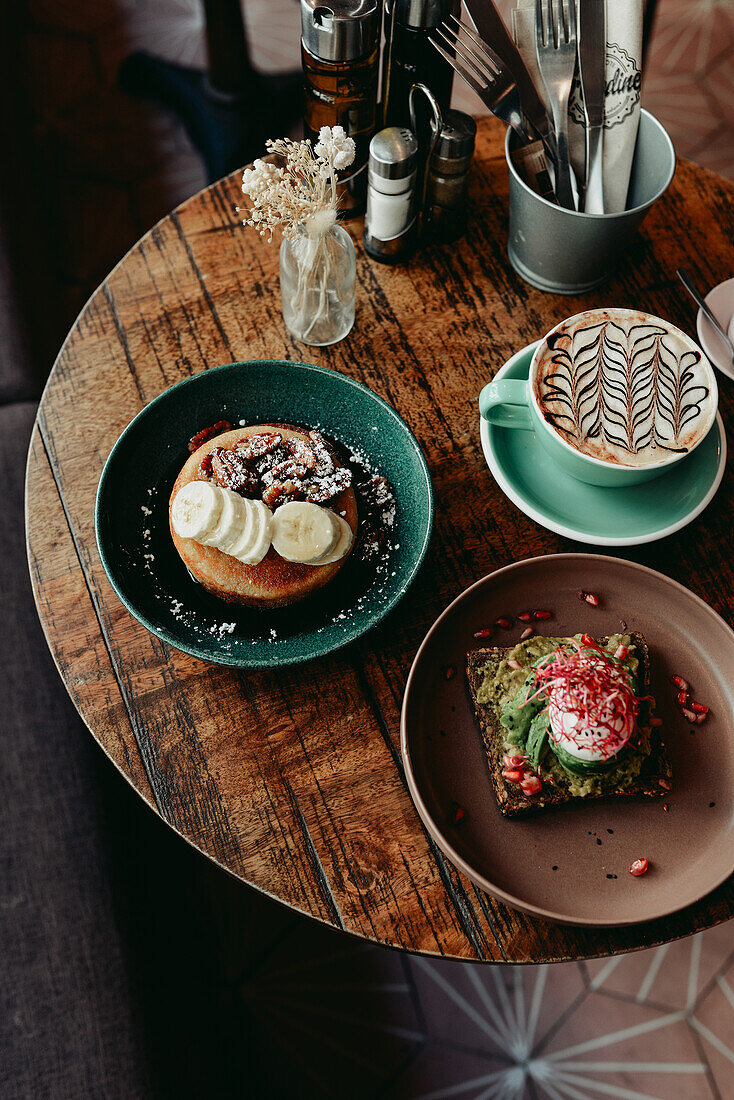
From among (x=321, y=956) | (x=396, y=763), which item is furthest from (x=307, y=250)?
(x=321, y=956)

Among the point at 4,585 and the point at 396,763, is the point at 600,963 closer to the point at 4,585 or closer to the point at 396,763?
the point at 396,763

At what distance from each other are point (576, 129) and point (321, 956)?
150cm

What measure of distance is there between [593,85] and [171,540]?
0.82 meters

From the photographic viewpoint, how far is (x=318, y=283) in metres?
1.19

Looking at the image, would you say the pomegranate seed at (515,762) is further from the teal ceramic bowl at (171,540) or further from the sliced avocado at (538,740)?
the teal ceramic bowl at (171,540)

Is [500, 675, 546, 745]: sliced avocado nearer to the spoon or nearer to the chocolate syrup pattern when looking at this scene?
the chocolate syrup pattern

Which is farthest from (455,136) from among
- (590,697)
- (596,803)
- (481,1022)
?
(481,1022)

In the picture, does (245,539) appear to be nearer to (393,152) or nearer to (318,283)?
(318,283)

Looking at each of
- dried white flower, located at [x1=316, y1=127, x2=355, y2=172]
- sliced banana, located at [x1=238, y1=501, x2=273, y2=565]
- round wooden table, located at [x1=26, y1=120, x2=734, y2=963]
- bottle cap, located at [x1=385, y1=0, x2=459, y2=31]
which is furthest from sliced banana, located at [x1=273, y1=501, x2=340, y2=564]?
bottle cap, located at [x1=385, y1=0, x2=459, y2=31]

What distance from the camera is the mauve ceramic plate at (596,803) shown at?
35.4 inches

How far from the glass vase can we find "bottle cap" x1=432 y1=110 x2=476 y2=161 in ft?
0.60

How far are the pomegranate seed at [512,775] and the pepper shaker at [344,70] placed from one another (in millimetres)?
782

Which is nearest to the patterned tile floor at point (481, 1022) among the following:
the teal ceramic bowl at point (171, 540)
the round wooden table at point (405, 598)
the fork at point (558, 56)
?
the round wooden table at point (405, 598)

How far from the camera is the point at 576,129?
45.6 inches
